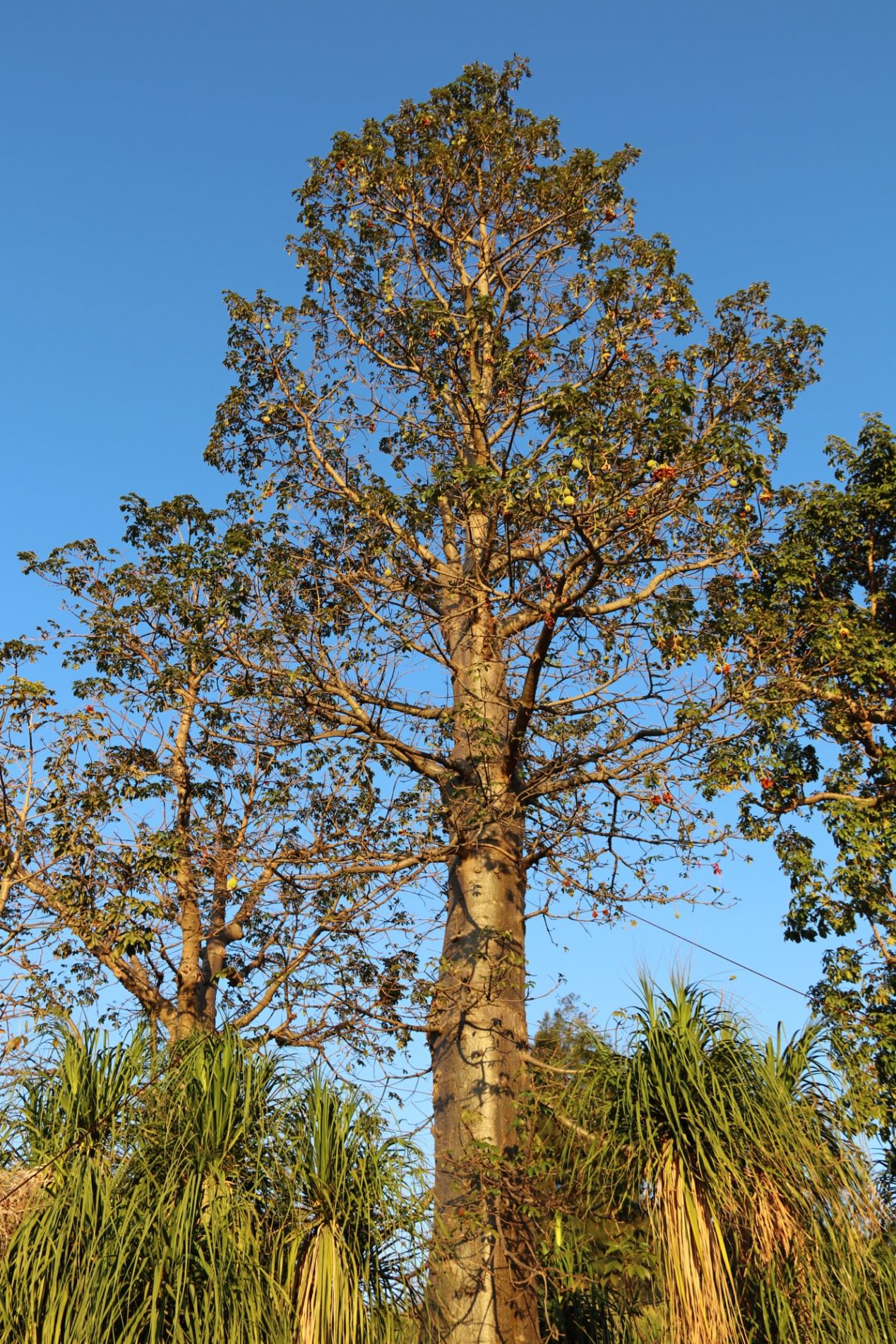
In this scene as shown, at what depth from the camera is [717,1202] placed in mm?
4895

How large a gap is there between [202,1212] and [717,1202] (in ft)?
7.49

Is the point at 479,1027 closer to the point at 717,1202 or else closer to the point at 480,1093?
the point at 480,1093

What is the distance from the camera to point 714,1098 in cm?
510

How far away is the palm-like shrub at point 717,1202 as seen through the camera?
4812 mm

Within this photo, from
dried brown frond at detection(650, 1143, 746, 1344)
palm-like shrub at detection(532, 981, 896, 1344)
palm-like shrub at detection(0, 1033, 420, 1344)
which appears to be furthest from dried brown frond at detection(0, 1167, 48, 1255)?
dried brown frond at detection(650, 1143, 746, 1344)

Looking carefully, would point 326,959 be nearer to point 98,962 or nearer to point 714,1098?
point 98,962

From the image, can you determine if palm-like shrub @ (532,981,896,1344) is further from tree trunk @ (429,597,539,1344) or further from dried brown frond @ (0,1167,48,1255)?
dried brown frond @ (0,1167,48,1255)

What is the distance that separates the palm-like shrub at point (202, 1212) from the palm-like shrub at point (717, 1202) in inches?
34.5

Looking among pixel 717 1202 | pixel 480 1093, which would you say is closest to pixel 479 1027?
pixel 480 1093

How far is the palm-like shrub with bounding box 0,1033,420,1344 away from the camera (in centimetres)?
469

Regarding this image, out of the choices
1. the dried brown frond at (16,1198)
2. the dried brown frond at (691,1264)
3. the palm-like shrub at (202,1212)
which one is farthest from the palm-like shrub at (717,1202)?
the dried brown frond at (16,1198)

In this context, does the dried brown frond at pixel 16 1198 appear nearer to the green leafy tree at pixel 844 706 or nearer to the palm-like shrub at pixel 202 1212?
the palm-like shrub at pixel 202 1212

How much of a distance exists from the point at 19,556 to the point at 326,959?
427 cm

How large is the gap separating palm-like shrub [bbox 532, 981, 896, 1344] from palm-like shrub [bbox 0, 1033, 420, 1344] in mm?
876
